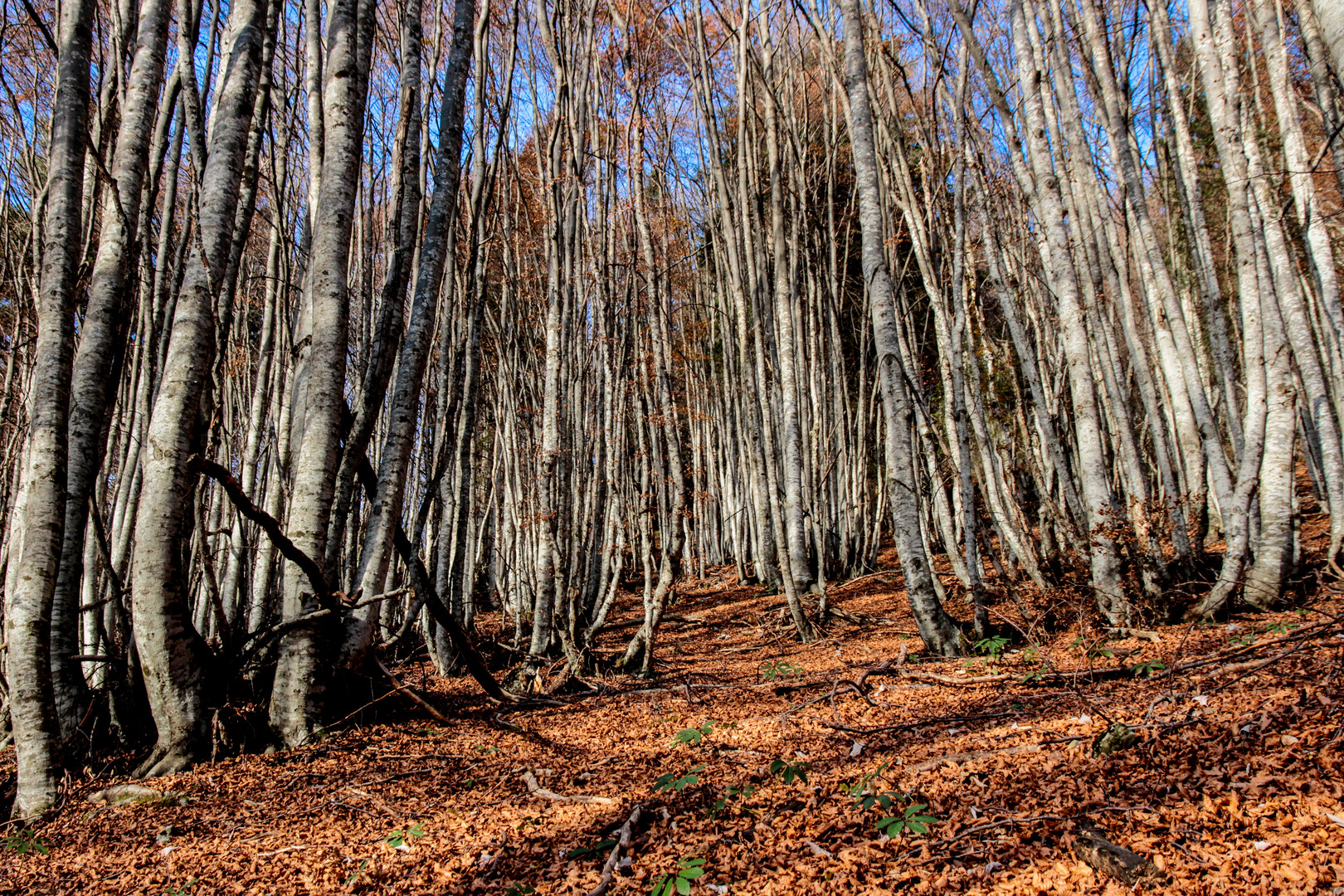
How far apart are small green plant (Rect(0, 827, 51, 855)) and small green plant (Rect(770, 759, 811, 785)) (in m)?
2.34

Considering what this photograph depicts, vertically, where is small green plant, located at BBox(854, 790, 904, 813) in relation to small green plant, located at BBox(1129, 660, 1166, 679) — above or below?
below

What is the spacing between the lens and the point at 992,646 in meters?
3.95

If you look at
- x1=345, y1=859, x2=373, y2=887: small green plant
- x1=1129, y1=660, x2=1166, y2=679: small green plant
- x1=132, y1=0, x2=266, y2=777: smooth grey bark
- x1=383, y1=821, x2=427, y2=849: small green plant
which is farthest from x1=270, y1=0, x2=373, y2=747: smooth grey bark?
x1=1129, y1=660, x2=1166, y2=679: small green plant

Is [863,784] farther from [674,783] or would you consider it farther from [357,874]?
[357,874]

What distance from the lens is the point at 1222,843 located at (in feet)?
5.19

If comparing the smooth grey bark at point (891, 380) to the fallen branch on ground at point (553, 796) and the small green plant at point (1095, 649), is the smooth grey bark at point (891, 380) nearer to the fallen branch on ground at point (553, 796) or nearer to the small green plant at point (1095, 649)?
the small green plant at point (1095, 649)

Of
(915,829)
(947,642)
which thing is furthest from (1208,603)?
(915,829)

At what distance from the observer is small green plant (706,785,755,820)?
7.07 ft

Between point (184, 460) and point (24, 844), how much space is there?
133 centimetres

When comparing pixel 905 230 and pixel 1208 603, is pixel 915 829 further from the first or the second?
pixel 905 230

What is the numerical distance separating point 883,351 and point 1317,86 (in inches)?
153

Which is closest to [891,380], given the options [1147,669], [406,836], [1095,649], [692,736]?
[1095,649]

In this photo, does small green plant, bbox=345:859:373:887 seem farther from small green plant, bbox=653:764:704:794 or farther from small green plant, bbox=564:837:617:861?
small green plant, bbox=653:764:704:794

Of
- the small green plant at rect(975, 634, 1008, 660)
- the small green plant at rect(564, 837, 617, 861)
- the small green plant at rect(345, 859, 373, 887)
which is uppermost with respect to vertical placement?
the small green plant at rect(975, 634, 1008, 660)
